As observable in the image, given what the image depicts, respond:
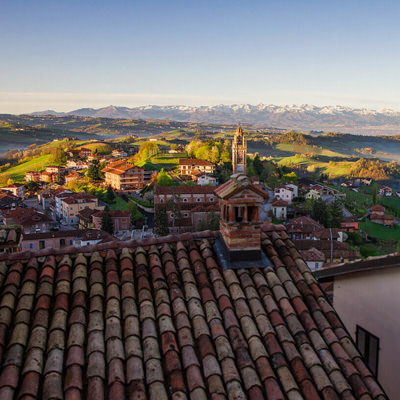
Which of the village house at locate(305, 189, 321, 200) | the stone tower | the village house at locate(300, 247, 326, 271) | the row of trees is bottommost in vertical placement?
the village house at locate(305, 189, 321, 200)

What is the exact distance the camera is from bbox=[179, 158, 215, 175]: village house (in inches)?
2817

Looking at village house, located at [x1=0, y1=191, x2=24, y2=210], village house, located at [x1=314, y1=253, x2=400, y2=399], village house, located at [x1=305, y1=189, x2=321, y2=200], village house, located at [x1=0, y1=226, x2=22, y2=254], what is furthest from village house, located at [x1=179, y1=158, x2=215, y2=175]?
village house, located at [x1=314, y1=253, x2=400, y2=399]

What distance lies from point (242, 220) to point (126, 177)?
6727 cm

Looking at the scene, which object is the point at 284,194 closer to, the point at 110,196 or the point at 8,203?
the point at 110,196

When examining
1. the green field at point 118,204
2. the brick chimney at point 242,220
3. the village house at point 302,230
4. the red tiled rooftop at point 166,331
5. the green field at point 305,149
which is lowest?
the green field at point 305,149

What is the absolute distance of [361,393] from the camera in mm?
3248

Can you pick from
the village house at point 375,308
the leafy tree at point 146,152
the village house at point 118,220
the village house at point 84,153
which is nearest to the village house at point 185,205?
the village house at point 118,220

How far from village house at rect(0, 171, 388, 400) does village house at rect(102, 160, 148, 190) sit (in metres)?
65.9

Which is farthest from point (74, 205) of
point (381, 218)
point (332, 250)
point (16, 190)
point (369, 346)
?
point (369, 346)

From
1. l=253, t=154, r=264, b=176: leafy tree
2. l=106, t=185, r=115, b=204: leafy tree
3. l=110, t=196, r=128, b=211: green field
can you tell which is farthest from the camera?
l=253, t=154, r=264, b=176: leafy tree

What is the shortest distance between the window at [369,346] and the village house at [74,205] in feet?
170

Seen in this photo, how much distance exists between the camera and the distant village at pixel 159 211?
38.4 m

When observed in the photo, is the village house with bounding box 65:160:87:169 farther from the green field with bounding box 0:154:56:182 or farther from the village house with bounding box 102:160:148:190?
the village house with bounding box 102:160:148:190

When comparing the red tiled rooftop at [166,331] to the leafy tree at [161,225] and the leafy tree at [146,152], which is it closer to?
the leafy tree at [161,225]
